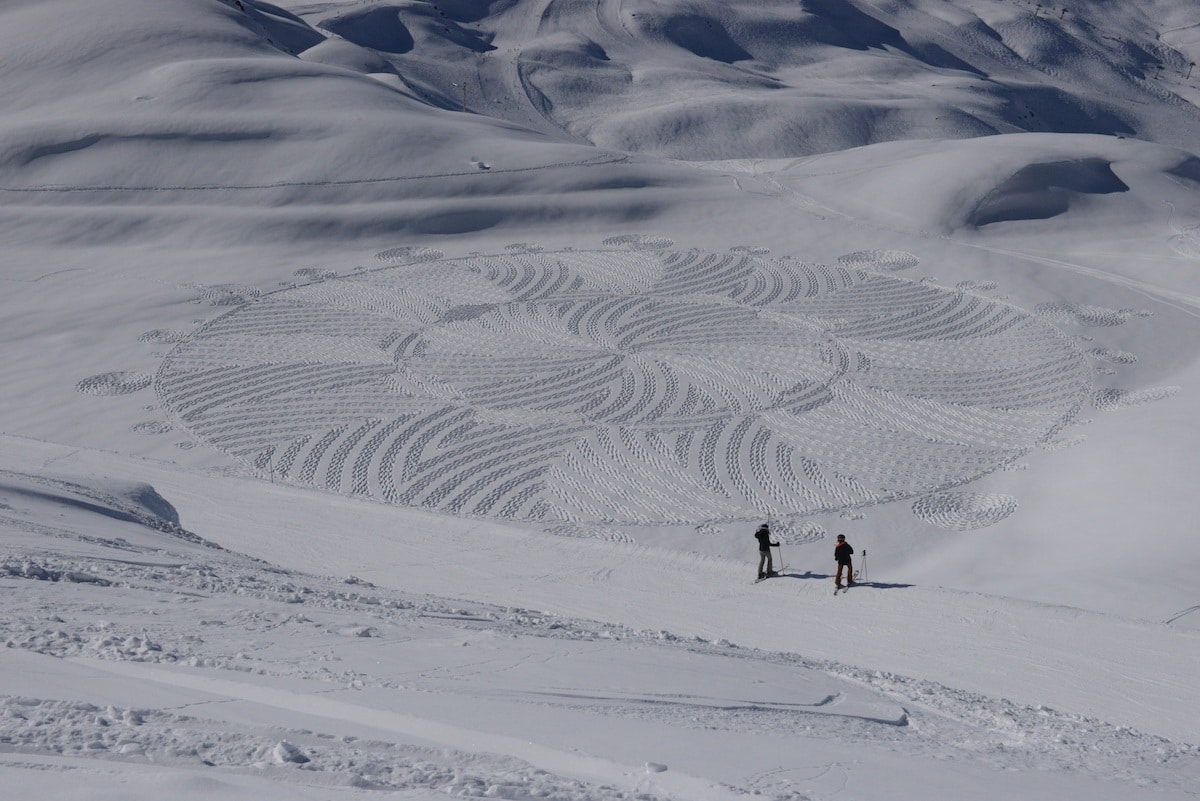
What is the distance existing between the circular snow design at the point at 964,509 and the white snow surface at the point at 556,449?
0.20ft

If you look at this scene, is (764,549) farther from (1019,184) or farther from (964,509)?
(1019,184)

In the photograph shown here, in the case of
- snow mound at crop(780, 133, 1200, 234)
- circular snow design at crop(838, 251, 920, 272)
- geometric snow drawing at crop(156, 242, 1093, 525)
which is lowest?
geometric snow drawing at crop(156, 242, 1093, 525)

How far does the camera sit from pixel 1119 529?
43.2ft

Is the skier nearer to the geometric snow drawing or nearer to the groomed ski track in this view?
the groomed ski track

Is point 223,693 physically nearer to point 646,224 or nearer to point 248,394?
point 248,394

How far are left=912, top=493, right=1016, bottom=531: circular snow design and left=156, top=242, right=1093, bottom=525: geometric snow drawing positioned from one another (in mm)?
318

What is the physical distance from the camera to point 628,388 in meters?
18.6

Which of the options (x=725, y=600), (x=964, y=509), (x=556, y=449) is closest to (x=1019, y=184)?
(x=964, y=509)

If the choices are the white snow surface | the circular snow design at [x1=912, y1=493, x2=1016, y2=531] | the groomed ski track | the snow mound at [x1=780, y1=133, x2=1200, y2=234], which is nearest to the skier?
the groomed ski track

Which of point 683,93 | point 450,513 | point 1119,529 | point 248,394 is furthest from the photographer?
point 683,93

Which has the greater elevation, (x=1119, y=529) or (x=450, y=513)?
(x=1119, y=529)

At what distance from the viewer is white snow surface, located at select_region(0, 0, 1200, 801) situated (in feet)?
18.9

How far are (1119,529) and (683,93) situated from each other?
43773 mm

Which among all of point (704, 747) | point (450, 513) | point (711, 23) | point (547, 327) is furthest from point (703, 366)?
point (711, 23)
